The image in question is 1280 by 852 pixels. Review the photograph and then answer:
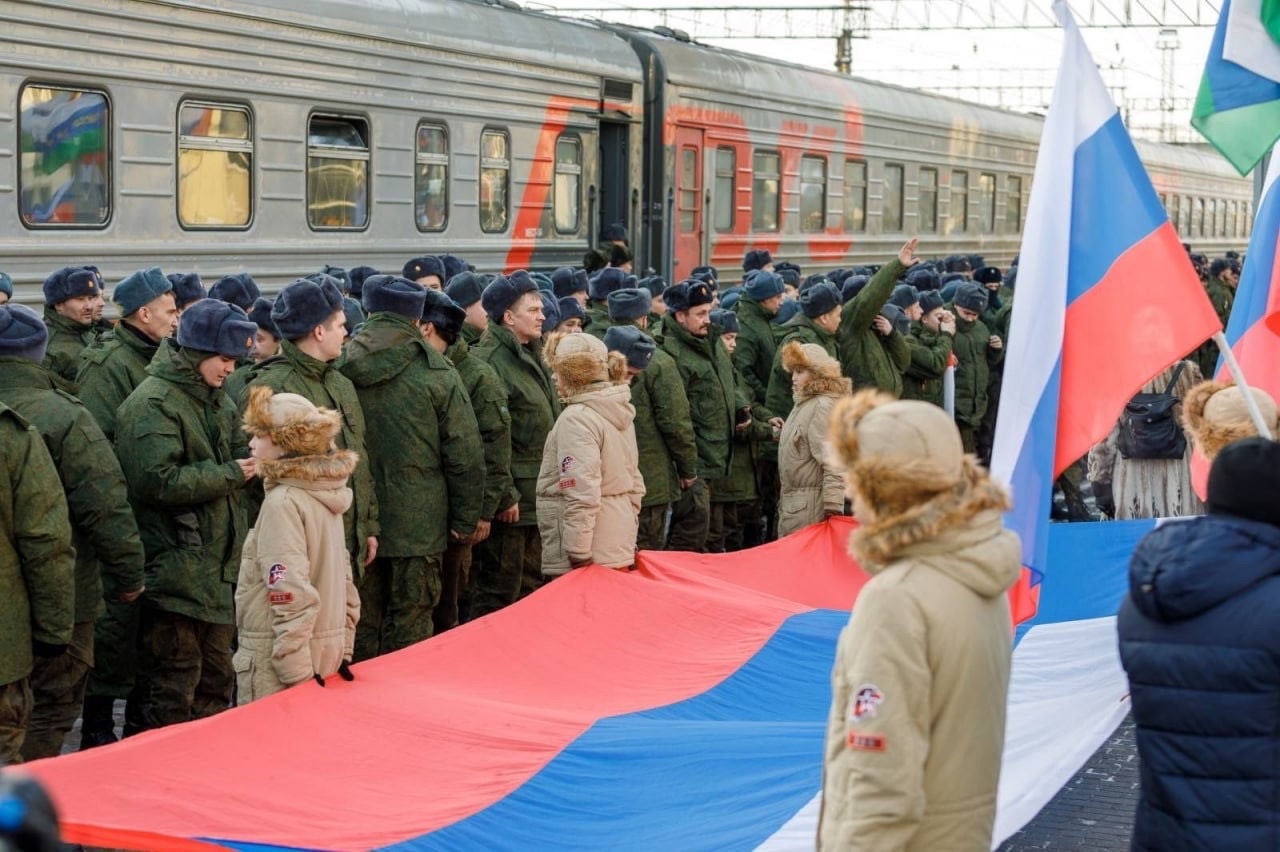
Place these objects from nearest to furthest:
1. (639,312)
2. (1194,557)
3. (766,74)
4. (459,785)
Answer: (1194,557) < (459,785) < (639,312) < (766,74)

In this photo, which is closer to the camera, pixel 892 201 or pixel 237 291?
pixel 237 291

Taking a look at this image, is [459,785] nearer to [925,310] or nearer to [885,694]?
[885,694]

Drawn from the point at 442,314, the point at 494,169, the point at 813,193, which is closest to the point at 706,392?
the point at 442,314

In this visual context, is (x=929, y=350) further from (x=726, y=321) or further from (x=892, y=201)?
(x=892, y=201)

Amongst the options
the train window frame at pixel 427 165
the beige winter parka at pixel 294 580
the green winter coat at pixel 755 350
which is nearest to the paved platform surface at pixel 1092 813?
the beige winter parka at pixel 294 580

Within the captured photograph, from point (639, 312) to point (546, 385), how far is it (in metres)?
1.28

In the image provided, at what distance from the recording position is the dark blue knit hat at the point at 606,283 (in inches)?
488

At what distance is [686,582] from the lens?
8.34 metres

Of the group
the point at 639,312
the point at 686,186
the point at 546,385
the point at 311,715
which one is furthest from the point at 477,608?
the point at 686,186

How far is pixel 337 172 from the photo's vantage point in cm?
1311

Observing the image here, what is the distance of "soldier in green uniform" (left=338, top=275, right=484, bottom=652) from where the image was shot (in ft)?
27.3

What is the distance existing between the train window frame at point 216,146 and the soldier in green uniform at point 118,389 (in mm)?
3147

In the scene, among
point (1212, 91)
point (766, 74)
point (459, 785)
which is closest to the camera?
point (459, 785)

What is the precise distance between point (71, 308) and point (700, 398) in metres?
3.63
